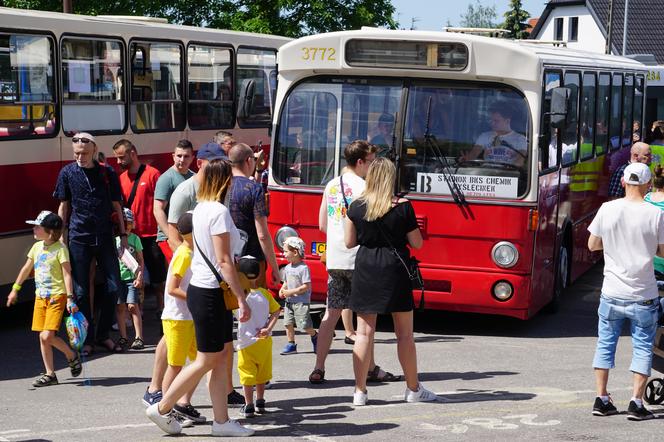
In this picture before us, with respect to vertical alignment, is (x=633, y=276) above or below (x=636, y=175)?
below

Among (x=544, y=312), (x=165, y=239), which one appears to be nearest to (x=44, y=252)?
(x=165, y=239)

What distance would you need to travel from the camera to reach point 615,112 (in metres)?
17.0

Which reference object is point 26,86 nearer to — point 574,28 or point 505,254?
point 505,254

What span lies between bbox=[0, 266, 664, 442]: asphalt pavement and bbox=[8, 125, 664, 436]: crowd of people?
180 millimetres

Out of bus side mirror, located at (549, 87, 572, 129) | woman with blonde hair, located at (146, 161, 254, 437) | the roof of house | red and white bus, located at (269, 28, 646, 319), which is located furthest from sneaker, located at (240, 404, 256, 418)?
the roof of house

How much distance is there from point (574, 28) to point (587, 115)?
73.7m

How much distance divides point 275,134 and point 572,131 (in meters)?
3.58

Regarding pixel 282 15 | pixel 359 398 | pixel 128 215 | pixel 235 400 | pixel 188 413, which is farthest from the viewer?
pixel 282 15

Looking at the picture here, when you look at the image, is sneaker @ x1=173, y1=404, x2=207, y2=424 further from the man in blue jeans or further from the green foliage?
the green foliage

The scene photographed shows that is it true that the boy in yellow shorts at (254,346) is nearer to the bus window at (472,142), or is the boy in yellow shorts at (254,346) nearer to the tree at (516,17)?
the bus window at (472,142)

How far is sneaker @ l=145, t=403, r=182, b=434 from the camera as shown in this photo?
300 inches

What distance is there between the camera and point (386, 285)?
8422mm

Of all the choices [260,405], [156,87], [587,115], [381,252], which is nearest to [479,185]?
[381,252]

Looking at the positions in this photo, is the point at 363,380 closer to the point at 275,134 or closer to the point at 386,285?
the point at 386,285
